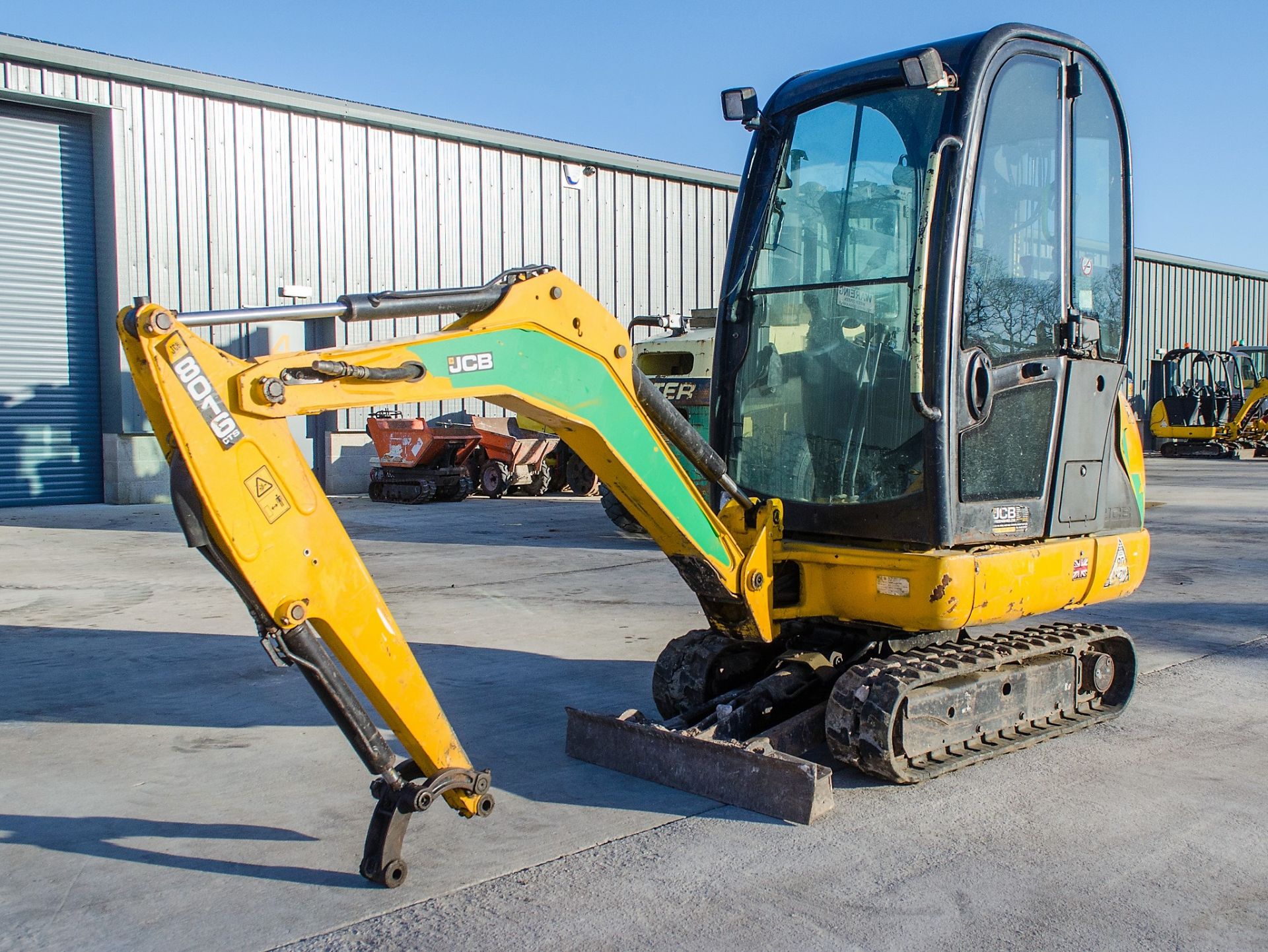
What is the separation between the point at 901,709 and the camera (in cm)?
461

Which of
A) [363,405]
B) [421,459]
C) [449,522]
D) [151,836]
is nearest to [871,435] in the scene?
[363,405]

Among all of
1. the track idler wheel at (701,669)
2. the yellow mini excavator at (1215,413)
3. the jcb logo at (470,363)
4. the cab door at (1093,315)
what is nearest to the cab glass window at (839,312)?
the track idler wheel at (701,669)

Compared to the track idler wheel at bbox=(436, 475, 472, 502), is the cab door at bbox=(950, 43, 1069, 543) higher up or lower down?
higher up

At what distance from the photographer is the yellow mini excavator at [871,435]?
4105 mm

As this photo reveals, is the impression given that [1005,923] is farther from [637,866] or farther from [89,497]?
[89,497]

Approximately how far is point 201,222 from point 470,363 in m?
16.2

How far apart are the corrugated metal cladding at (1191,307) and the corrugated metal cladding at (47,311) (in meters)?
28.4

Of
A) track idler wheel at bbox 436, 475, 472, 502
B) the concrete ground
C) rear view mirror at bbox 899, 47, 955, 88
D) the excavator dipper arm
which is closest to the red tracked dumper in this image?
track idler wheel at bbox 436, 475, 472, 502

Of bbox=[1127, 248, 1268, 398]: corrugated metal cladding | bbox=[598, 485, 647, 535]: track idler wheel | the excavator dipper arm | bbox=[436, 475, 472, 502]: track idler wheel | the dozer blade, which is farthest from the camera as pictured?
bbox=[1127, 248, 1268, 398]: corrugated metal cladding

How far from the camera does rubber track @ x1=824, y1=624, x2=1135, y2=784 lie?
15.0 ft

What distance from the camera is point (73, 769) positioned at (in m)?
4.98

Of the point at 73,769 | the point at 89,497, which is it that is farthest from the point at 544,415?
the point at 89,497

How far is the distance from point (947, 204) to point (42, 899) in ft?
12.9

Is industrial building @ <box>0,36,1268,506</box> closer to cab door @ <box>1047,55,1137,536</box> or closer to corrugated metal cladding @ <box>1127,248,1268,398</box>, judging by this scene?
cab door @ <box>1047,55,1137,536</box>
